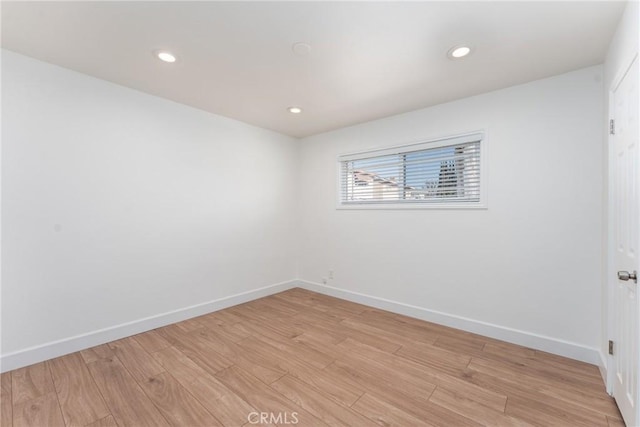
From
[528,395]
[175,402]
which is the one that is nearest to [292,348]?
[175,402]

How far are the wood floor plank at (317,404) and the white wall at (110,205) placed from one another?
5.89 feet

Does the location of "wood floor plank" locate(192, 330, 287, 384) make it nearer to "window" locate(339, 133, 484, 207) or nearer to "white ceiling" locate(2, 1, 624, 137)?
"window" locate(339, 133, 484, 207)

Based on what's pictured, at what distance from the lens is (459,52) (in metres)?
2.01

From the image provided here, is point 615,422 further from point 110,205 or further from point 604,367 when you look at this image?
point 110,205

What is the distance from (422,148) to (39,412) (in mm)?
3933

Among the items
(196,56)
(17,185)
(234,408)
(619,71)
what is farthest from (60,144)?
(619,71)

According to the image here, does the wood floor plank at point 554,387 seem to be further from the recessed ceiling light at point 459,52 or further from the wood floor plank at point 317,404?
the recessed ceiling light at point 459,52

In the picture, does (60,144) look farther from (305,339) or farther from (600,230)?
(600,230)

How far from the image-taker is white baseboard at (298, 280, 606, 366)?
2.22 metres

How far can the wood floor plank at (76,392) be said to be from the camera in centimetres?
163

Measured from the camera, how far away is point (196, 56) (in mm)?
2088

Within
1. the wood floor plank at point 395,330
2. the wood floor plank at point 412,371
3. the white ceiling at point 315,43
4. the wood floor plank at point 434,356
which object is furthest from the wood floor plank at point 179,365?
the white ceiling at point 315,43

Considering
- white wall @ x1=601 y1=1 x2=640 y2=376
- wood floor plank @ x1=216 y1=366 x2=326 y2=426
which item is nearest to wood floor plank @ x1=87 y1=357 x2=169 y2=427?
wood floor plank @ x1=216 y1=366 x2=326 y2=426

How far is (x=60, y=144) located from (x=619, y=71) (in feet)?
13.8
